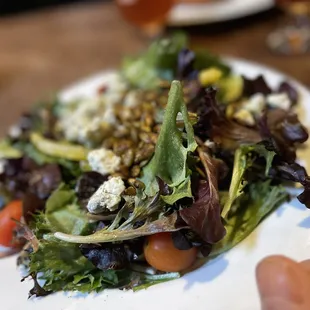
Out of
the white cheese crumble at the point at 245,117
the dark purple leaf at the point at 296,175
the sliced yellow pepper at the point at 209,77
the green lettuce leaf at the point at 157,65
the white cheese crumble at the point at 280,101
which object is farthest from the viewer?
the green lettuce leaf at the point at 157,65

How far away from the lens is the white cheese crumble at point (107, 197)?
1338 millimetres

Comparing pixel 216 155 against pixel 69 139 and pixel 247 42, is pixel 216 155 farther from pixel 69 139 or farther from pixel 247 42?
Answer: pixel 247 42

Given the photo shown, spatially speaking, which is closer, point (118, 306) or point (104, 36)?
point (118, 306)

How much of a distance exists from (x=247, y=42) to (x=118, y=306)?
5.32 feet

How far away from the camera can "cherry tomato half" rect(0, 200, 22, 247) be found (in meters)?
1.46

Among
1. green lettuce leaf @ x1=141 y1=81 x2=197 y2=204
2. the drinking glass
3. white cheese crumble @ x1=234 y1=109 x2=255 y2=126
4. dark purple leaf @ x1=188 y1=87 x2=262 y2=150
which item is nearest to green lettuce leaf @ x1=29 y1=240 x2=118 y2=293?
green lettuce leaf @ x1=141 y1=81 x2=197 y2=204

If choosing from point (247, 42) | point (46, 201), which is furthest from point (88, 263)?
point (247, 42)

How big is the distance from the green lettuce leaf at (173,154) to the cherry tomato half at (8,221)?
392 millimetres

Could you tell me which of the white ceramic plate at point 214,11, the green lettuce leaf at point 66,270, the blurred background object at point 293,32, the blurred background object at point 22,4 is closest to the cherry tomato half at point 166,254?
the green lettuce leaf at point 66,270

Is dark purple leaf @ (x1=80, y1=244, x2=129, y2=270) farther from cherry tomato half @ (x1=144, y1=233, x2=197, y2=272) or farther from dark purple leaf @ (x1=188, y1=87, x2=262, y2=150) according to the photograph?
dark purple leaf @ (x1=188, y1=87, x2=262, y2=150)

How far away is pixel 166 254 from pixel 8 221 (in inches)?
19.1

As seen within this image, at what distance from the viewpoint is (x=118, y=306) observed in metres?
1.26

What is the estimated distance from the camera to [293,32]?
2.47 metres

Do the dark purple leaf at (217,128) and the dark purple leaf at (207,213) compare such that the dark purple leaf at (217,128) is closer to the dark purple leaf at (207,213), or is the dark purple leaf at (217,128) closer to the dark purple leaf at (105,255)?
the dark purple leaf at (207,213)
